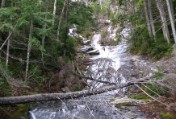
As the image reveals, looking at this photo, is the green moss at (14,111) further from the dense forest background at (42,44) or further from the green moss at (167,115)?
the green moss at (167,115)

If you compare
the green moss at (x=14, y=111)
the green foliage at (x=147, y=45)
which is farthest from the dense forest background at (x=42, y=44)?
the green moss at (x=14, y=111)

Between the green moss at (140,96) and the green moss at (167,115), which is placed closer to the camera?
the green moss at (167,115)

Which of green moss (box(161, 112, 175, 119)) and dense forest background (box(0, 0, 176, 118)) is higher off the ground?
dense forest background (box(0, 0, 176, 118))

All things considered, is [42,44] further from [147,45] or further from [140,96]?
[147,45]

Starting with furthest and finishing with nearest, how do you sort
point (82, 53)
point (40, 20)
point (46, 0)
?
point (82, 53) < point (46, 0) < point (40, 20)

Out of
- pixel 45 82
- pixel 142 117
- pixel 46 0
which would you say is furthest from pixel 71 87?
pixel 46 0

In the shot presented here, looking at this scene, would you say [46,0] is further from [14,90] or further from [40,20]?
[14,90]

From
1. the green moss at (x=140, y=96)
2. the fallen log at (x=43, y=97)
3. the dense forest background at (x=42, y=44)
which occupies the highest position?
the dense forest background at (x=42, y=44)

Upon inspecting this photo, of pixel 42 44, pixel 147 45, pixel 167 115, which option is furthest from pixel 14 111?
pixel 147 45

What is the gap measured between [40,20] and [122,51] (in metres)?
15.2

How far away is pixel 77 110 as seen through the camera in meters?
10.5

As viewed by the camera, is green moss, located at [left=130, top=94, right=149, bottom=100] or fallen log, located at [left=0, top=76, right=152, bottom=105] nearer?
fallen log, located at [left=0, top=76, right=152, bottom=105]

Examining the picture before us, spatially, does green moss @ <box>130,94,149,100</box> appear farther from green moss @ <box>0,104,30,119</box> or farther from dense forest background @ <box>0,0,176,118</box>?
green moss @ <box>0,104,30,119</box>

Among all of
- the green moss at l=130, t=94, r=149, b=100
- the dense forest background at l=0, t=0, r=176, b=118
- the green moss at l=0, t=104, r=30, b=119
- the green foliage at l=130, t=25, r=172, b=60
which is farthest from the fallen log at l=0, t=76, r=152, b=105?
the green foliage at l=130, t=25, r=172, b=60
